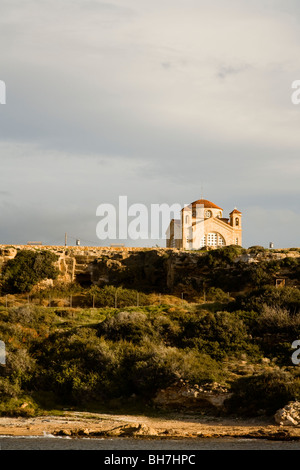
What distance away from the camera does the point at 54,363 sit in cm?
3161

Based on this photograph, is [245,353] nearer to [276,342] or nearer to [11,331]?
[276,342]

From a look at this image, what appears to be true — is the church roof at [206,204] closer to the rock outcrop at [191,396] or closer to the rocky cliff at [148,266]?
the rocky cliff at [148,266]

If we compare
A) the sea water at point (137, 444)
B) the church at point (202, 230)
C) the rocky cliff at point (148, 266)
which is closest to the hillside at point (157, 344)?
the rocky cliff at point (148, 266)

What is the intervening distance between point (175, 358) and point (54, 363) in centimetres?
576

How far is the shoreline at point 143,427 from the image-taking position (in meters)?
24.9

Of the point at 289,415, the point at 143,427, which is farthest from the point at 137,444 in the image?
the point at 289,415

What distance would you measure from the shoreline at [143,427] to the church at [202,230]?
3697 centimetres

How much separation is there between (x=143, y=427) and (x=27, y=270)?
27.3 metres

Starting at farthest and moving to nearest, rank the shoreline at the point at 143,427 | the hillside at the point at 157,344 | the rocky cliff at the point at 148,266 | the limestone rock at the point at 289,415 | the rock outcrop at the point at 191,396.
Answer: the rocky cliff at the point at 148,266 → the hillside at the point at 157,344 → the rock outcrop at the point at 191,396 → the limestone rock at the point at 289,415 → the shoreline at the point at 143,427

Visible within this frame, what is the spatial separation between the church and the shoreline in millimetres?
36975

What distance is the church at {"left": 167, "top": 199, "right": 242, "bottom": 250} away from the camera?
64.9 m

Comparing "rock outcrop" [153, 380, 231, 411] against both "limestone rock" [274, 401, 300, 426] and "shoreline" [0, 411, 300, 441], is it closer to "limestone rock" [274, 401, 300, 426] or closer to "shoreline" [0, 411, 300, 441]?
"shoreline" [0, 411, 300, 441]

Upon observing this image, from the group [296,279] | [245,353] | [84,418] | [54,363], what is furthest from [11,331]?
[296,279]

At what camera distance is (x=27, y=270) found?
5059 centimetres
